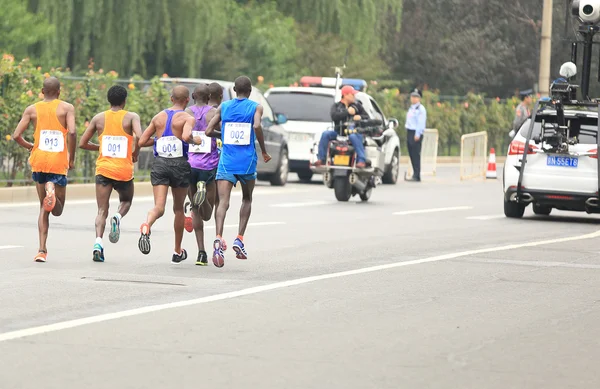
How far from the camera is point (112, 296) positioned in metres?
11.1

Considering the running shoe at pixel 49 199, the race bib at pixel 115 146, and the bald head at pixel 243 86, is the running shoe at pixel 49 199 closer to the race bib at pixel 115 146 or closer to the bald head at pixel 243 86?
the race bib at pixel 115 146

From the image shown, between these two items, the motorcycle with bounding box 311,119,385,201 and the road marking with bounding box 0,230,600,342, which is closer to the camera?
the road marking with bounding box 0,230,600,342

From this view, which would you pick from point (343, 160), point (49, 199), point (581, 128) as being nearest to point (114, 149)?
point (49, 199)

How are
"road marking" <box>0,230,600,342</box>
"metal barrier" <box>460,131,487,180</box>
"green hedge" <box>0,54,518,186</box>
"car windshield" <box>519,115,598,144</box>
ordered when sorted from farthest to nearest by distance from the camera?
"metal barrier" <box>460,131,487,180</box>
"green hedge" <box>0,54,518,186</box>
"car windshield" <box>519,115,598,144</box>
"road marking" <box>0,230,600,342</box>

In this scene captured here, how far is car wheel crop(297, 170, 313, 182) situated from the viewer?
31.1 m

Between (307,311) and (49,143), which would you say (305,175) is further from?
(307,311)

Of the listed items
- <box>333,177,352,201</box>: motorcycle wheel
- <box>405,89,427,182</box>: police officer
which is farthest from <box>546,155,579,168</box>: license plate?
<box>405,89,427,182</box>: police officer

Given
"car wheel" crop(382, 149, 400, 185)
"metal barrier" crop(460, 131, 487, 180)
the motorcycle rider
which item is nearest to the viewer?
the motorcycle rider

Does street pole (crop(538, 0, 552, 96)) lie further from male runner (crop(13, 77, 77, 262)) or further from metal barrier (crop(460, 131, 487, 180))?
male runner (crop(13, 77, 77, 262))

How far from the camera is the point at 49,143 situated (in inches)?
548

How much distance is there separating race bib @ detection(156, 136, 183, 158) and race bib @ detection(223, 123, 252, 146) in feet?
1.61

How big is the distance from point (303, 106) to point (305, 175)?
186 cm

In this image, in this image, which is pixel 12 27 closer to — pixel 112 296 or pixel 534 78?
pixel 112 296

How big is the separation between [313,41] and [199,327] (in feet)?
125
